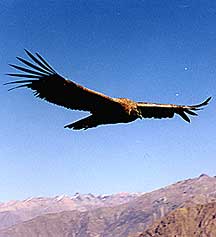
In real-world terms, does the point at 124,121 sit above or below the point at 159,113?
below

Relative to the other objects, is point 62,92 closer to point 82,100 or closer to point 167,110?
point 82,100

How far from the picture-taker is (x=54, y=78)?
442 inches

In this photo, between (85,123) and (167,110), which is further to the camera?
(167,110)

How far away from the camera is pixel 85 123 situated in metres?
14.1

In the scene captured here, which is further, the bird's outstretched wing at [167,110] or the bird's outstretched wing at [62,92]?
the bird's outstretched wing at [167,110]

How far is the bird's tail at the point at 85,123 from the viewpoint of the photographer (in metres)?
13.8

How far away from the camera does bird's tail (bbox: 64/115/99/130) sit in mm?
13770

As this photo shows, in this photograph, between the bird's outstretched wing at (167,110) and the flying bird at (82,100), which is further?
the bird's outstretched wing at (167,110)

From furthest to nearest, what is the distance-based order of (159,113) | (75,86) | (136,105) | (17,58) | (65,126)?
(159,113) → (65,126) → (136,105) → (75,86) → (17,58)

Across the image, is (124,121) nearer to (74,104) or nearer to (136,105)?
(136,105)

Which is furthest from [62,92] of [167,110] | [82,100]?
[167,110]

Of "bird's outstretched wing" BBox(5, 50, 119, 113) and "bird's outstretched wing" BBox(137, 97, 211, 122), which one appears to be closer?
"bird's outstretched wing" BBox(5, 50, 119, 113)

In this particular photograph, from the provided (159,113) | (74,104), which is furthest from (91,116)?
(159,113)

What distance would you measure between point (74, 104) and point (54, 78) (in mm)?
1851
